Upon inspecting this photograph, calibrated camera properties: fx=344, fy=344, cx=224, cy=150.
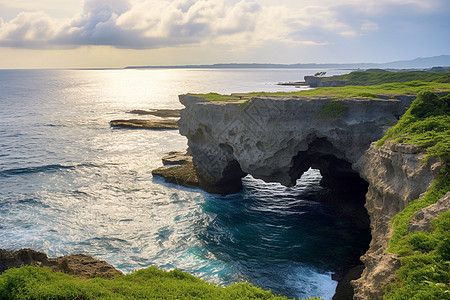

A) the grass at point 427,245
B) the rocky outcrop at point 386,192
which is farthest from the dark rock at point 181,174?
the grass at point 427,245

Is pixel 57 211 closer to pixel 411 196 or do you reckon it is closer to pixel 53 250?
pixel 53 250

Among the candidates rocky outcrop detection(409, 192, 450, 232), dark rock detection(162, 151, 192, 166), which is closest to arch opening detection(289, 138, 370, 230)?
rocky outcrop detection(409, 192, 450, 232)

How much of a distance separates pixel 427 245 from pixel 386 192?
5.27 meters

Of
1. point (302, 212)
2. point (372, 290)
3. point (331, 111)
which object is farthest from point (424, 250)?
point (302, 212)

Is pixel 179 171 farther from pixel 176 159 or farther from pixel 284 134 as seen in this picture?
pixel 284 134

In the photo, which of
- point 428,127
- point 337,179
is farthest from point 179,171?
point 428,127

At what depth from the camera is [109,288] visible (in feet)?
34.5

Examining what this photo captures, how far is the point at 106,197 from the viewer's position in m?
29.1

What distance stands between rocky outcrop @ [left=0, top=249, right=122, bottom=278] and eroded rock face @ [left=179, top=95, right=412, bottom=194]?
13.1 m

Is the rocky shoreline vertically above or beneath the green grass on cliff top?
beneath

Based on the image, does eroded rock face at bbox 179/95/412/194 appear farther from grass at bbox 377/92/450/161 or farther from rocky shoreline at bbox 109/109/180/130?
rocky shoreline at bbox 109/109/180/130

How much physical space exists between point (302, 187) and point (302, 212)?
589 centimetres

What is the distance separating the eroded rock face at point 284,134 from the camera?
21.2m

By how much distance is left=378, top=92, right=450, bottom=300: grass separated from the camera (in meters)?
7.65
